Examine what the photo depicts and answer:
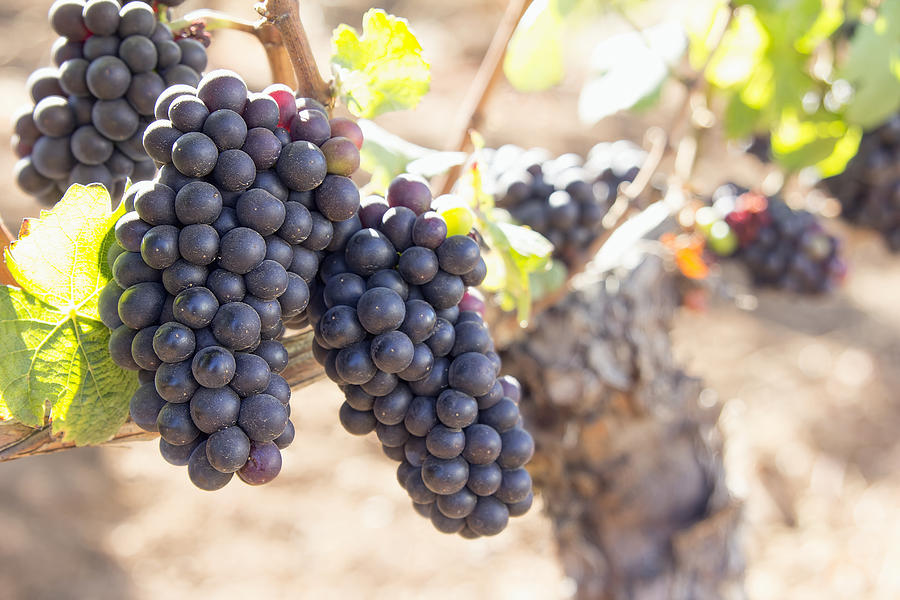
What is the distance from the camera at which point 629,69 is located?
1.55 meters

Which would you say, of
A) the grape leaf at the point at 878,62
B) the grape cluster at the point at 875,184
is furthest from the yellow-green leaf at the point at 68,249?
the grape cluster at the point at 875,184

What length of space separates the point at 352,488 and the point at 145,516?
862 millimetres

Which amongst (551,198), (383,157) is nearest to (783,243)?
(551,198)

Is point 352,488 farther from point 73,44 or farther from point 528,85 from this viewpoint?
point 73,44

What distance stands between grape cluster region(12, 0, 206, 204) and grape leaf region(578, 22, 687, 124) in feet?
2.80

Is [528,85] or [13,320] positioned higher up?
[13,320]

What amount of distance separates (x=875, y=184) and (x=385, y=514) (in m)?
2.27

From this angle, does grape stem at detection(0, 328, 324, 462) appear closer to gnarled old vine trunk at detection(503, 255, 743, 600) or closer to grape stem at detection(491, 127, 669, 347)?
grape stem at detection(491, 127, 669, 347)

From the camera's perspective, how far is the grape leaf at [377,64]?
76 cm

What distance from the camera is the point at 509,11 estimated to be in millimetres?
1263

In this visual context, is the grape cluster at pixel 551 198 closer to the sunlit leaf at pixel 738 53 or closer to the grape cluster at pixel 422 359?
the sunlit leaf at pixel 738 53

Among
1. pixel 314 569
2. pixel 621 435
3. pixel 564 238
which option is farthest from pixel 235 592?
pixel 564 238

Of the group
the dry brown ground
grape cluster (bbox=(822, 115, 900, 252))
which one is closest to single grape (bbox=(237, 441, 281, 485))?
grape cluster (bbox=(822, 115, 900, 252))

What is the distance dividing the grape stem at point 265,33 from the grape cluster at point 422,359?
213 mm
